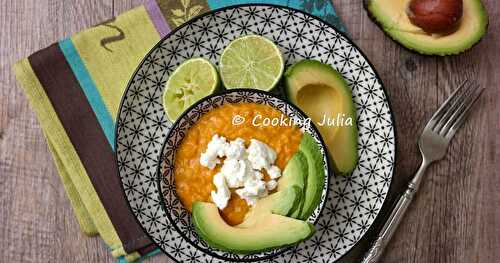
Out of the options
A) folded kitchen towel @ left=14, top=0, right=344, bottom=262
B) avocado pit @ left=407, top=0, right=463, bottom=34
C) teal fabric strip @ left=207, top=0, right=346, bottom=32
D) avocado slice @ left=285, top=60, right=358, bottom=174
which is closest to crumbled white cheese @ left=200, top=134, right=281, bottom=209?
avocado slice @ left=285, top=60, right=358, bottom=174

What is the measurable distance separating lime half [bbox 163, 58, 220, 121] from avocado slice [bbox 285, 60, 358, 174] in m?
0.25

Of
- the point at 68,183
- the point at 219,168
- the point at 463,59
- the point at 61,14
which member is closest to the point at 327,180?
the point at 219,168

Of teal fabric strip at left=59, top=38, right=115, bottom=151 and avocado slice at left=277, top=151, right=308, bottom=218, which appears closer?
avocado slice at left=277, top=151, right=308, bottom=218

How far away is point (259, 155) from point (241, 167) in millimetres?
63

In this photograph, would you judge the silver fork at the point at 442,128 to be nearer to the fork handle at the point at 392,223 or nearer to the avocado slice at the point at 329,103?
the fork handle at the point at 392,223

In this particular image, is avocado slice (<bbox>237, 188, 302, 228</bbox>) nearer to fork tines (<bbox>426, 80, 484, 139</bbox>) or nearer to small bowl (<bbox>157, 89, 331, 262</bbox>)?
small bowl (<bbox>157, 89, 331, 262</bbox>)

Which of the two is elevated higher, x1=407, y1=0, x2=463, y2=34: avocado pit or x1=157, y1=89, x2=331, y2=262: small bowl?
x1=407, y1=0, x2=463, y2=34: avocado pit

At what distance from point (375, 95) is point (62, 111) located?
1.03m

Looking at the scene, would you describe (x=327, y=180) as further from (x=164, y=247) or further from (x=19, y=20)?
(x=19, y=20)

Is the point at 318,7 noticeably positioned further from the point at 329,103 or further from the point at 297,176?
the point at 297,176

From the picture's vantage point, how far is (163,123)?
72.2 inches

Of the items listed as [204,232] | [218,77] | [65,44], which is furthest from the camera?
[65,44]

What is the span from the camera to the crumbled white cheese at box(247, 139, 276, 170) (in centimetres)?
163

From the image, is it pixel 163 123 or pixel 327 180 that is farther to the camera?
pixel 163 123
